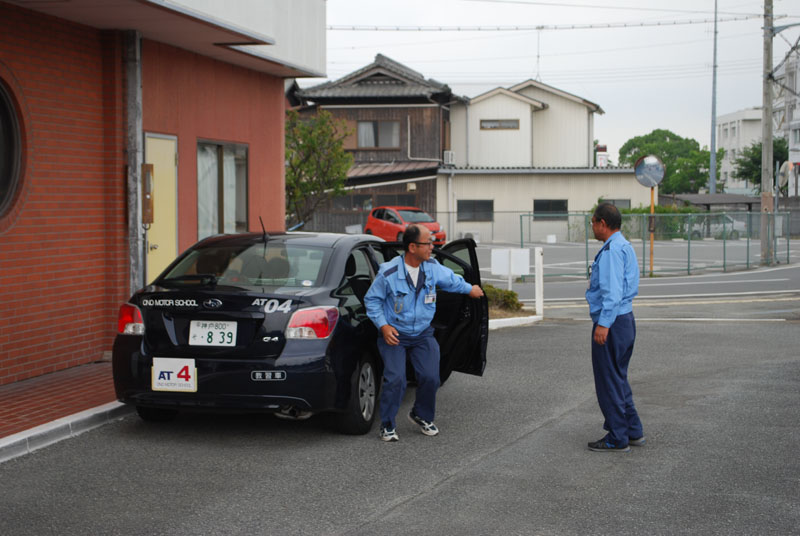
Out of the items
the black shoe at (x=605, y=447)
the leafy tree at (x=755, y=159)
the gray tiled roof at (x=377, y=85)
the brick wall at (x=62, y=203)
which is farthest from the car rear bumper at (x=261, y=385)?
the leafy tree at (x=755, y=159)

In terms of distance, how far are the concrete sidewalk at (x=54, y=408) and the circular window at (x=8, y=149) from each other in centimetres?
172

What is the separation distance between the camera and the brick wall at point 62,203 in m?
8.84

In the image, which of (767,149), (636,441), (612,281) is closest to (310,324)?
(612,281)

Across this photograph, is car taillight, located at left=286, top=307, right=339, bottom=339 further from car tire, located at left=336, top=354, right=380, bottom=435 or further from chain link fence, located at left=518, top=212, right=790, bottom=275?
chain link fence, located at left=518, top=212, right=790, bottom=275

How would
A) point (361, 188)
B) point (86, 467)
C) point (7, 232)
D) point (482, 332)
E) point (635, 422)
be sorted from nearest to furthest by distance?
point (86, 467) < point (635, 422) < point (482, 332) < point (7, 232) < point (361, 188)

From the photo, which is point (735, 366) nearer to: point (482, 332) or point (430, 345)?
point (482, 332)

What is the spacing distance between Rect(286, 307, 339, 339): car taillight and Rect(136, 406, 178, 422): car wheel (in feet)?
4.56

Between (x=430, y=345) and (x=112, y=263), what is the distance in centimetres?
463

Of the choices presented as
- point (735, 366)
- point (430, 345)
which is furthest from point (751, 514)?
point (735, 366)

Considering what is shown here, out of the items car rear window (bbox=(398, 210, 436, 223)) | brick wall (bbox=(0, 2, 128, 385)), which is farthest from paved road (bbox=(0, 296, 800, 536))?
car rear window (bbox=(398, 210, 436, 223))

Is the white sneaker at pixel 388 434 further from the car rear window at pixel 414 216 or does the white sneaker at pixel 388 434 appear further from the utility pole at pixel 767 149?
the car rear window at pixel 414 216

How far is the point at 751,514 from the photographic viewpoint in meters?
5.18

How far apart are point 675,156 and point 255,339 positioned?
130 meters

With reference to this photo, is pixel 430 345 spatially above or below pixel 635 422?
above
